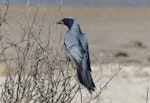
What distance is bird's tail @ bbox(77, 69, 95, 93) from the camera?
5.55 metres

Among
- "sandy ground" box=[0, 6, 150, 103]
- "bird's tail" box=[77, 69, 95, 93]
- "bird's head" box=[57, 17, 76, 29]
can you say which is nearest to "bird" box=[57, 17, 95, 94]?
"bird's tail" box=[77, 69, 95, 93]

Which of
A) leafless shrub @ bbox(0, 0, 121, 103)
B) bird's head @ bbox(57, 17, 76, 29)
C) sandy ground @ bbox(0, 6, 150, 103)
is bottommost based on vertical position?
sandy ground @ bbox(0, 6, 150, 103)

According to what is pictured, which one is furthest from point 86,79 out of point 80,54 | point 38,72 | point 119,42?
point 119,42

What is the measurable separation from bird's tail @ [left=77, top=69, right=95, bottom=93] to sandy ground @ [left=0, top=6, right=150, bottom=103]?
1.49 metres

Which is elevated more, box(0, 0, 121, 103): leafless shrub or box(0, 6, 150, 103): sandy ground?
box(0, 0, 121, 103): leafless shrub

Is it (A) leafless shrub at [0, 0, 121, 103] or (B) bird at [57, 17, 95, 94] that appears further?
(A) leafless shrub at [0, 0, 121, 103]

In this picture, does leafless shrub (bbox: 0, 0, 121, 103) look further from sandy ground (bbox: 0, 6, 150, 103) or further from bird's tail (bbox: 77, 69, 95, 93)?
sandy ground (bbox: 0, 6, 150, 103)

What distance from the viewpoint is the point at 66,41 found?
5.70m

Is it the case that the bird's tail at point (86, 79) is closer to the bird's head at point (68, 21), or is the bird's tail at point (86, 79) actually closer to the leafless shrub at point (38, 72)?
the leafless shrub at point (38, 72)

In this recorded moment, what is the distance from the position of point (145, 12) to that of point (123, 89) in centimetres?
1589

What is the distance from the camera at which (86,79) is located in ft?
18.3

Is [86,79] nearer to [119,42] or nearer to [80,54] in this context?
[80,54]

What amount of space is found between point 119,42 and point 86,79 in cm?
1354

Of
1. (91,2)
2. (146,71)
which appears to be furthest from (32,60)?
(91,2)
